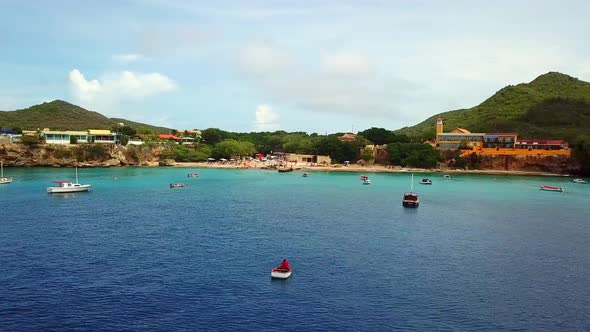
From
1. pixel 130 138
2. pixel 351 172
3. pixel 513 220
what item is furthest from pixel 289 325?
pixel 130 138

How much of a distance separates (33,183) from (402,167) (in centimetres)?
11692

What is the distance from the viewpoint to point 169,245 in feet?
150

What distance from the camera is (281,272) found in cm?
3603

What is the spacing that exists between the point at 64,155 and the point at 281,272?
136530 mm

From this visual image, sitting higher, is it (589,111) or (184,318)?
(589,111)

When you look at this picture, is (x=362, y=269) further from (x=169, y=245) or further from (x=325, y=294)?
(x=169, y=245)

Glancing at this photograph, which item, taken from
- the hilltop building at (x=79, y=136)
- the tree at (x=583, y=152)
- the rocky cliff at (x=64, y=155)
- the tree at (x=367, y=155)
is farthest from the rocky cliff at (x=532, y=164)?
the hilltop building at (x=79, y=136)

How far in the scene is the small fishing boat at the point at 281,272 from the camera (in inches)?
1407

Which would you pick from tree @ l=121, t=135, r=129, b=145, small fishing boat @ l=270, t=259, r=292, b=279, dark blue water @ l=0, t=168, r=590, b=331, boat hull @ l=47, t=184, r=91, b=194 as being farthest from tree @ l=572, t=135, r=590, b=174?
tree @ l=121, t=135, r=129, b=145

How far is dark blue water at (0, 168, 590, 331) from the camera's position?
28969 millimetres

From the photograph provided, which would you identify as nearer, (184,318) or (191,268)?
(184,318)

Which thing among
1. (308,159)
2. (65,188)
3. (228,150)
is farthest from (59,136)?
(308,159)

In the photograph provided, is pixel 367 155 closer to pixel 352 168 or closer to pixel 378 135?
pixel 352 168

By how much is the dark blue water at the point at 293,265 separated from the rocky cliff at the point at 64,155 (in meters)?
81.4
